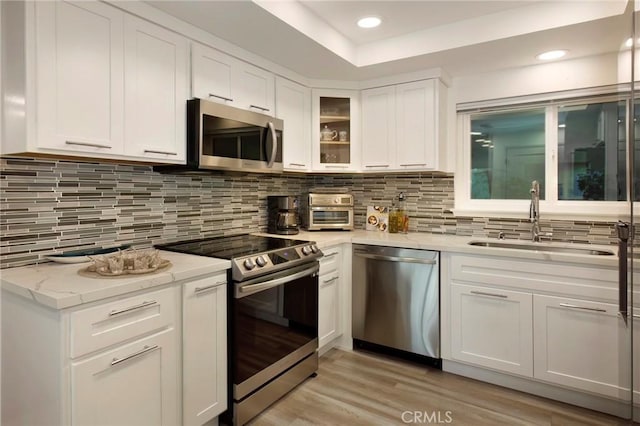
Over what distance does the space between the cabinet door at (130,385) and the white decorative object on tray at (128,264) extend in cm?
29

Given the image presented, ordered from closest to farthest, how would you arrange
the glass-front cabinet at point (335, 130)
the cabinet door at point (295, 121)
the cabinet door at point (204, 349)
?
the cabinet door at point (204, 349)
the cabinet door at point (295, 121)
the glass-front cabinet at point (335, 130)

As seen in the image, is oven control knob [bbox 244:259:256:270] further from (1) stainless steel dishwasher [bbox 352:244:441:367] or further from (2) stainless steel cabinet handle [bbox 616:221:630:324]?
(2) stainless steel cabinet handle [bbox 616:221:630:324]

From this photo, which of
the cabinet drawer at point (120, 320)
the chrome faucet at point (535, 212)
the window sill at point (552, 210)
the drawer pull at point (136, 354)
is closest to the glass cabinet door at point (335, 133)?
the window sill at point (552, 210)

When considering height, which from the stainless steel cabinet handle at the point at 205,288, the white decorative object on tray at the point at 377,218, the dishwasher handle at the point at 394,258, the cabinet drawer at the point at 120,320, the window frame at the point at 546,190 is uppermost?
the window frame at the point at 546,190

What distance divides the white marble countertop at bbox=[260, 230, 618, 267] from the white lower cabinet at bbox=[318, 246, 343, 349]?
0.12 meters

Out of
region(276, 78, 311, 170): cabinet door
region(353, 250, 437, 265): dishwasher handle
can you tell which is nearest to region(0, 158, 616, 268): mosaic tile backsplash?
region(276, 78, 311, 170): cabinet door

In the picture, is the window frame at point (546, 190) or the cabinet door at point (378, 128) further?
the cabinet door at point (378, 128)

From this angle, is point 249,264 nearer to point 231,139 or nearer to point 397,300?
point 231,139

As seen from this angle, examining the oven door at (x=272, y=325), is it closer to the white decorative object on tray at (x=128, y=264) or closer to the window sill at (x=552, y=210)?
the white decorative object on tray at (x=128, y=264)

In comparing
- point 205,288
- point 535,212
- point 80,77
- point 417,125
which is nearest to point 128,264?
→ point 205,288

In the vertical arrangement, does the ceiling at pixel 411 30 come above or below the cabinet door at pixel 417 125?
above

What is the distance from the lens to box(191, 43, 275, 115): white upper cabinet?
2146mm

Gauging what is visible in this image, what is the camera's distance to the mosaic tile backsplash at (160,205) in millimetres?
1741

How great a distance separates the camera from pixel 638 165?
1253mm
